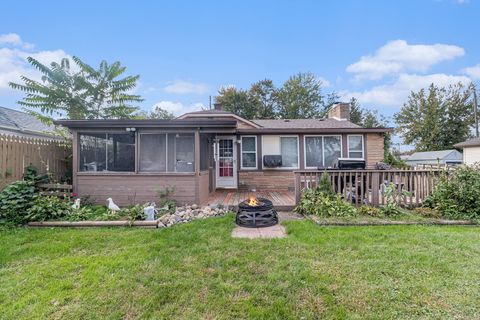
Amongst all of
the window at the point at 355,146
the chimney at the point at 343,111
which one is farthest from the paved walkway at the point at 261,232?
the chimney at the point at 343,111

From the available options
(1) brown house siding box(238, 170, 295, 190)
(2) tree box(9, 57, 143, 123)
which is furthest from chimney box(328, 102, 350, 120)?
(2) tree box(9, 57, 143, 123)

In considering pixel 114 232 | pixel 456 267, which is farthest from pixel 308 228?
pixel 114 232

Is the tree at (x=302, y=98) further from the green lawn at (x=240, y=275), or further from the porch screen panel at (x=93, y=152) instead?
the green lawn at (x=240, y=275)

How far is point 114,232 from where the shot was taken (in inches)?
180

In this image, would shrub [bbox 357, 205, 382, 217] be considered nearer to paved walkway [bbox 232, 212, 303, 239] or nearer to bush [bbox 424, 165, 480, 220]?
bush [bbox 424, 165, 480, 220]

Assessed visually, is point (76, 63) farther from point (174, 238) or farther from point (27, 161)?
point (174, 238)

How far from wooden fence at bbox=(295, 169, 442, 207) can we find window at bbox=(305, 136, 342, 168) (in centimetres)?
388

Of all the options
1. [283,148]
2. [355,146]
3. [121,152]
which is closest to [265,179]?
[283,148]

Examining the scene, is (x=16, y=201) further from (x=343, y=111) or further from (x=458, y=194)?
(x=343, y=111)

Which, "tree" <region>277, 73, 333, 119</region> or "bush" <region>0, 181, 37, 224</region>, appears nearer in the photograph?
"bush" <region>0, 181, 37, 224</region>

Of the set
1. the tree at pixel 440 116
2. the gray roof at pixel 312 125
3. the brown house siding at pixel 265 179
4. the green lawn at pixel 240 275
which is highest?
the tree at pixel 440 116

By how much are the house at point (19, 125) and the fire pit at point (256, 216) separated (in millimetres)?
10898

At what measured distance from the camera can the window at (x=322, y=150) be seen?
10211 mm

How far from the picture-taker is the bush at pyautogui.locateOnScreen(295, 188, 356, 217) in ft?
18.3
